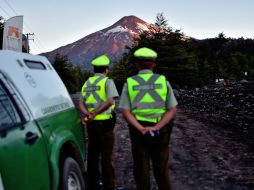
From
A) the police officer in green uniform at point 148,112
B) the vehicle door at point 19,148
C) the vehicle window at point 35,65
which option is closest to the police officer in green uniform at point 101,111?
the vehicle window at point 35,65

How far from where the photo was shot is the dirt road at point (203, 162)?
7.03m

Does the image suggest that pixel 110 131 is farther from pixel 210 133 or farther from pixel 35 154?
pixel 210 133

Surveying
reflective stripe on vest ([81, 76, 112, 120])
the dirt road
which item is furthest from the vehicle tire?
the dirt road

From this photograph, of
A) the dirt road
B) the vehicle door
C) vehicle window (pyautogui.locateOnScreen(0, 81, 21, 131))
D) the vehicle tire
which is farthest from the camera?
the dirt road

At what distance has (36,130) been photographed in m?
4.13

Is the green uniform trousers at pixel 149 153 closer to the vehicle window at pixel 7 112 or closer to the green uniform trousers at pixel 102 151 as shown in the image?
the green uniform trousers at pixel 102 151

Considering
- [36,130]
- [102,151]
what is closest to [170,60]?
[102,151]

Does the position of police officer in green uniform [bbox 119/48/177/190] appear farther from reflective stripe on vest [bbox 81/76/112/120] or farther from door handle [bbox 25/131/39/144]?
reflective stripe on vest [bbox 81/76/112/120]

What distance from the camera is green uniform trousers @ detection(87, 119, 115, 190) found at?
6.16m

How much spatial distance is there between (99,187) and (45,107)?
7.64 feet

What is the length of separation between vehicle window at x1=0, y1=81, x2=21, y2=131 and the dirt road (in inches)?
129

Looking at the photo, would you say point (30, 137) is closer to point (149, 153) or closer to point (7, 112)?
point (7, 112)

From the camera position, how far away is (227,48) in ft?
538

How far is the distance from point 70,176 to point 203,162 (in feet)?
14.2
